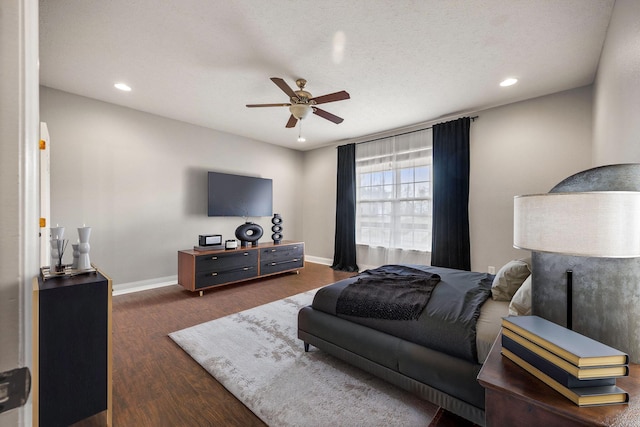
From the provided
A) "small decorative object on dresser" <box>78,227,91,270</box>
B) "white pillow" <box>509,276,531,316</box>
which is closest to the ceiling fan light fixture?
"small decorative object on dresser" <box>78,227,91,270</box>

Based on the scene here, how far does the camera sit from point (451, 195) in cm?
407

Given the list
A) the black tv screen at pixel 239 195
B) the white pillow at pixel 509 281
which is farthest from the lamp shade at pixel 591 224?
the black tv screen at pixel 239 195

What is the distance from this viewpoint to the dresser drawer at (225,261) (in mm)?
3790

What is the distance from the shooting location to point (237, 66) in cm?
275

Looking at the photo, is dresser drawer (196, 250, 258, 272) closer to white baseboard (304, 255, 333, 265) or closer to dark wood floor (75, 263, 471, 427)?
dark wood floor (75, 263, 471, 427)

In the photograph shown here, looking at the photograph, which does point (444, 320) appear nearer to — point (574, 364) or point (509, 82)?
point (574, 364)

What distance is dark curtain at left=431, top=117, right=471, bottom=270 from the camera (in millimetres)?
3982

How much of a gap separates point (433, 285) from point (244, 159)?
419 centimetres

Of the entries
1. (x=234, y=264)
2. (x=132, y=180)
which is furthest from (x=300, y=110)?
(x=132, y=180)

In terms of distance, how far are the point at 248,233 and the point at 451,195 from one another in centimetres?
336

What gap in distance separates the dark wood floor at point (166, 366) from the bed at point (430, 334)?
756mm

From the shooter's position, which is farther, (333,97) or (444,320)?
(333,97)

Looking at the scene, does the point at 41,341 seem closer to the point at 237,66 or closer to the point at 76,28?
the point at 76,28

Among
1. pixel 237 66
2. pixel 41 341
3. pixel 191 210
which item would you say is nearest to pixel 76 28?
pixel 237 66
